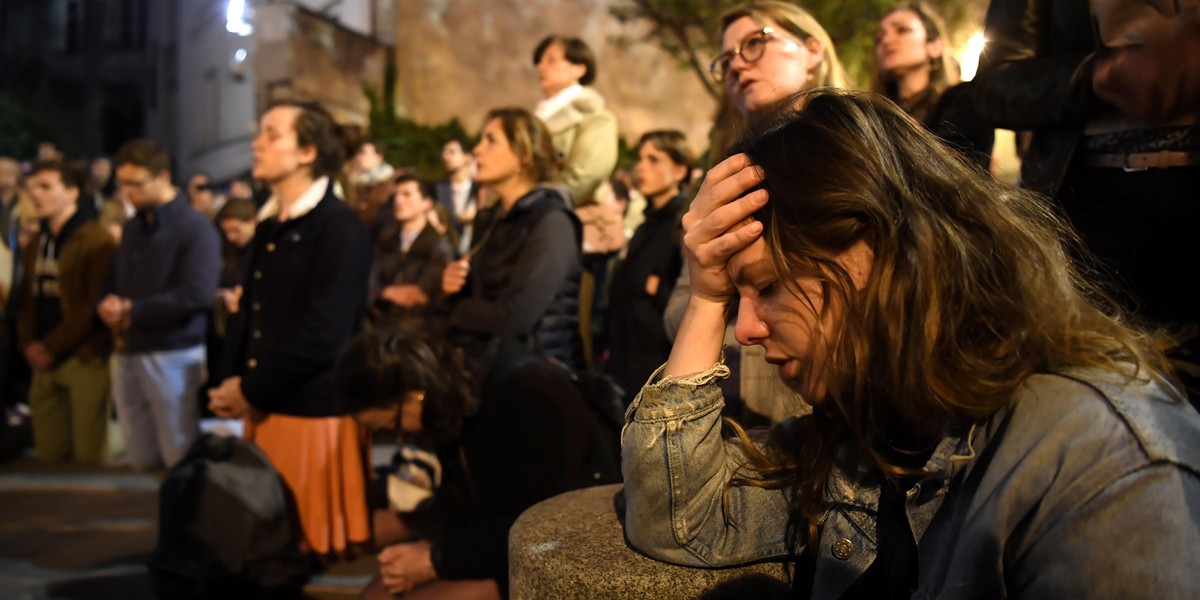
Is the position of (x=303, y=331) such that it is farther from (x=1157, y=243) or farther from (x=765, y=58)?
(x=1157, y=243)

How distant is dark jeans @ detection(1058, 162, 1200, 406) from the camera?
1793 millimetres

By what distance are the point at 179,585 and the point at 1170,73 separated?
3.25 m

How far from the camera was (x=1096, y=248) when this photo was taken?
6.21ft

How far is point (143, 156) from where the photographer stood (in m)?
5.93

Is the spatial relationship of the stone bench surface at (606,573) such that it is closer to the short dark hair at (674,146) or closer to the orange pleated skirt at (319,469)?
the orange pleated skirt at (319,469)

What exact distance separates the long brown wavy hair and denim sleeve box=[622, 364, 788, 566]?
0.75ft

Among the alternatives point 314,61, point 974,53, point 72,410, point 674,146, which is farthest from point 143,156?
point 314,61

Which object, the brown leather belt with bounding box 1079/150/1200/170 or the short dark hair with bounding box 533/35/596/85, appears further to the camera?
the short dark hair with bounding box 533/35/596/85

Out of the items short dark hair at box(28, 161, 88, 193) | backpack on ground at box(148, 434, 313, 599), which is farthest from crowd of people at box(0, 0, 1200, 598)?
short dark hair at box(28, 161, 88, 193)

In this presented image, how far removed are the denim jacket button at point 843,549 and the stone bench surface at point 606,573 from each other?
0.58 feet

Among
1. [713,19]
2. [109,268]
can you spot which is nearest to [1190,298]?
[109,268]

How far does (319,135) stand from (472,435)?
201cm

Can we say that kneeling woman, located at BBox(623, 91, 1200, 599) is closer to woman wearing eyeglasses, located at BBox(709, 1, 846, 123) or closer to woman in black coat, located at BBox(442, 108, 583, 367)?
woman wearing eyeglasses, located at BBox(709, 1, 846, 123)

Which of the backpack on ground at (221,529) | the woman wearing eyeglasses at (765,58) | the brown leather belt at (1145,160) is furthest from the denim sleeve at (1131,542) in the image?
the backpack on ground at (221,529)
